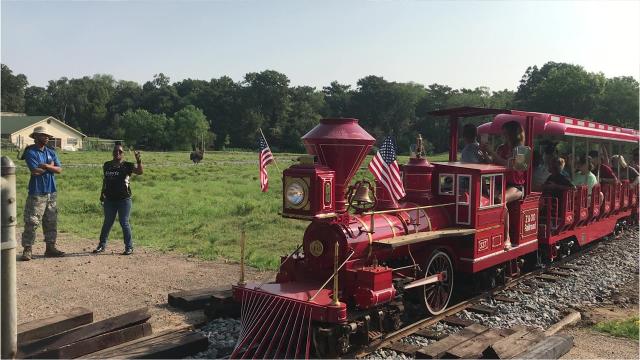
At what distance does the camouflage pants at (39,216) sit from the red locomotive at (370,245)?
519cm

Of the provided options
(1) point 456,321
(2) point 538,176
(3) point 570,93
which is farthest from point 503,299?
(3) point 570,93

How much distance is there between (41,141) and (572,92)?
220 ft

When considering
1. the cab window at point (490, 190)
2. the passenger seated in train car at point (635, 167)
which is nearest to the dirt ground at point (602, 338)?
the cab window at point (490, 190)

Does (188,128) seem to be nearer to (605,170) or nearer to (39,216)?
(605,170)

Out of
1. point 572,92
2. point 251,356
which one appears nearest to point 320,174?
point 251,356

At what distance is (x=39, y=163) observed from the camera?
923cm

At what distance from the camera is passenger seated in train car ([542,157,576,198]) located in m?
11.2

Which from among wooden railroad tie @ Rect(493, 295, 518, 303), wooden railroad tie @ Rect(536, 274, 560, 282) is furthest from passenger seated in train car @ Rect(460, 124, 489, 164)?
wooden railroad tie @ Rect(536, 274, 560, 282)

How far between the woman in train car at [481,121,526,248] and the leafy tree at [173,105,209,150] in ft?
239

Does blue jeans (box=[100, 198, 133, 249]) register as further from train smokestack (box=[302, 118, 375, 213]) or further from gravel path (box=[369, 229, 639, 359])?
gravel path (box=[369, 229, 639, 359])

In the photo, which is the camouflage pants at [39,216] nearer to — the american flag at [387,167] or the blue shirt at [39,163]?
the blue shirt at [39,163]

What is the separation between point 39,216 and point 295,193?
233 inches

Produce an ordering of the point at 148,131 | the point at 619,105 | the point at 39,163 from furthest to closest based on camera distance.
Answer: the point at 148,131, the point at 619,105, the point at 39,163

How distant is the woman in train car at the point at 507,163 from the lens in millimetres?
9044
